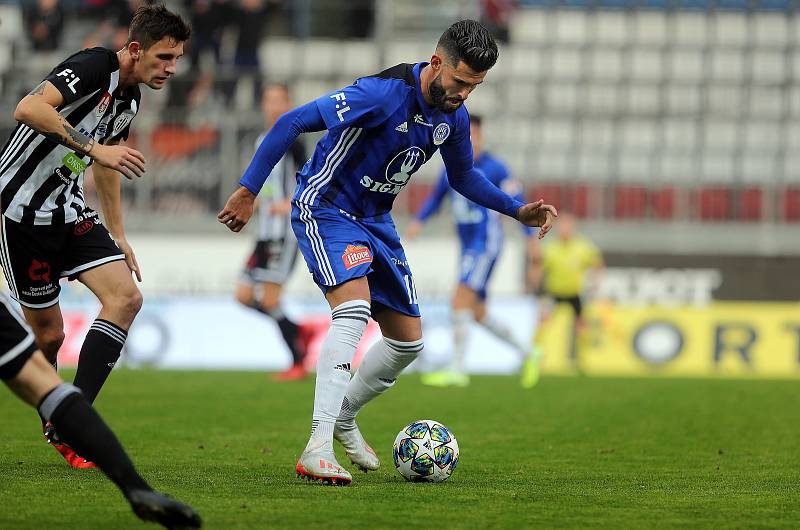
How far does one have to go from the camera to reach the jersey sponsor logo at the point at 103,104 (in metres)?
6.12

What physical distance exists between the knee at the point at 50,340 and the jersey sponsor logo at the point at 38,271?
313 mm

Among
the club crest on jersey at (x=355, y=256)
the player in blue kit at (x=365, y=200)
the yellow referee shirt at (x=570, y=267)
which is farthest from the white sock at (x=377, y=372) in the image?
the yellow referee shirt at (x=570, y=267)

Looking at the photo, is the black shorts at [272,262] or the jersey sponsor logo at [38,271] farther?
the black shorts at [272,262]

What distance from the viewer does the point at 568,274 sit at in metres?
17.6

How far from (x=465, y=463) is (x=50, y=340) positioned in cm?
232

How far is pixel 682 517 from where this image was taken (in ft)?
16.3

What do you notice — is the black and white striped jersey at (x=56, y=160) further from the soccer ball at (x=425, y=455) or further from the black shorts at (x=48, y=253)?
the soccer ball at (x=425, y=455)

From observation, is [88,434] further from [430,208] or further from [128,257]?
[430,208]

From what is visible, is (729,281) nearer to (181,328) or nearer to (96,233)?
(181,328)

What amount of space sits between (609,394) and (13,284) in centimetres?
727

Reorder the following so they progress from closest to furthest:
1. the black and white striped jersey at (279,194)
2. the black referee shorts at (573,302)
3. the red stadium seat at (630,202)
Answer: the black and white striped jersey at (279,194) < the black referee shorts at (573,302) < the red stadium seat at (630,202)

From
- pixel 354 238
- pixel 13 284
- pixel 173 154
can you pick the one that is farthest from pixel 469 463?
pixel 173 154

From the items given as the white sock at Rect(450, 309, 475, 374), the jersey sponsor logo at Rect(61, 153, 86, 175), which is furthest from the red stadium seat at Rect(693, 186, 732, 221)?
the jersey sponsor logo at Rect(61, 153, 86, 175)

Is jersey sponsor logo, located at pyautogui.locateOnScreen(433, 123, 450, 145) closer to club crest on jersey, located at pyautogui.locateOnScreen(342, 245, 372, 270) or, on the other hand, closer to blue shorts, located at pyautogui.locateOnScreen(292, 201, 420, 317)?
blue shorts, located at pyautogui.locateOnScreen(292, 201, 420, 317)
